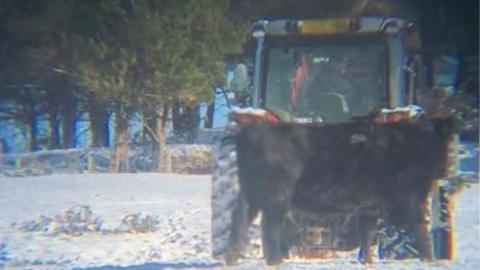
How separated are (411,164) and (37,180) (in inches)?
47.1

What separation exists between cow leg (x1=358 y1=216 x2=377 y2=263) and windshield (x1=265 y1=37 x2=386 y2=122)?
0.34 meters

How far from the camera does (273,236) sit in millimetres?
2604

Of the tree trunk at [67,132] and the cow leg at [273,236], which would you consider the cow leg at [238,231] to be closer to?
the cow leg at [273,236]

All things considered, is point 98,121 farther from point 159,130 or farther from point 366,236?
point 366,236

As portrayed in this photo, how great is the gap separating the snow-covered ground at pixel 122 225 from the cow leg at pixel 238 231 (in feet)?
0.14

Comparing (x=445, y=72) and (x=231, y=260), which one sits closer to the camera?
(x=231, y=260)

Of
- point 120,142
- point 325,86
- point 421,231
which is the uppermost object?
point 325,86

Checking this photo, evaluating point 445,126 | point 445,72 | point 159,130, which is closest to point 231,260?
point 159,130

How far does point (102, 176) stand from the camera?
2.63 meters

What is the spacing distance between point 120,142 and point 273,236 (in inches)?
22.6

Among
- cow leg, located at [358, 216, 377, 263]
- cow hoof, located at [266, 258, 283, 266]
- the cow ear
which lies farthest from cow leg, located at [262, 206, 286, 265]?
the cow ear

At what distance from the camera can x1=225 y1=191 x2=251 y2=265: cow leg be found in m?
2.59

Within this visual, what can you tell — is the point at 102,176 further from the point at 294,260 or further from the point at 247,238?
the point at 294,260

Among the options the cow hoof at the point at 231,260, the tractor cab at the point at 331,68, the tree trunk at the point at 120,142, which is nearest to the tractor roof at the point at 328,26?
the tractor cab at the point at 331,68
